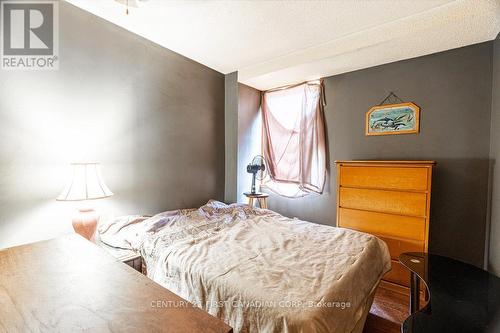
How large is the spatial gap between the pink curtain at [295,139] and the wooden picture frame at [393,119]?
0.59 m

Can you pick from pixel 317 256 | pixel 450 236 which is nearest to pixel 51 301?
pixel 317 256

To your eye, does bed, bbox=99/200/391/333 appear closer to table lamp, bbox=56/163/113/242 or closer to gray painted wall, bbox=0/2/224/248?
table lamp, bbox=56/163/113/242

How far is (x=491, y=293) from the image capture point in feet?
3.74

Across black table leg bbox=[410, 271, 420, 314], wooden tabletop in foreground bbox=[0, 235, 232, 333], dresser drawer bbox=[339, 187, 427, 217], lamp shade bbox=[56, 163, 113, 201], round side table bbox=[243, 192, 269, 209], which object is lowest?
black table leg bbox=[410, 271, 420, 314]

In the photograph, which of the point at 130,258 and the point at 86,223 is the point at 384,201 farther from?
the point at 86,223

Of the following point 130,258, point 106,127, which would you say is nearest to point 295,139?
point 106,127

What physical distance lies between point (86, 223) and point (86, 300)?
1181mm

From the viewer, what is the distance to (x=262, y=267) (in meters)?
1.28

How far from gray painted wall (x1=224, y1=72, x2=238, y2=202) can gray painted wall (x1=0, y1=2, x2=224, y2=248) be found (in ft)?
0.78

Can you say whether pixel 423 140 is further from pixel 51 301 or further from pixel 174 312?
pixel 51 301

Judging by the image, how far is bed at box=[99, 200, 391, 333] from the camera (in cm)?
99

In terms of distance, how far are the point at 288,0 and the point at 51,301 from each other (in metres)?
2.17

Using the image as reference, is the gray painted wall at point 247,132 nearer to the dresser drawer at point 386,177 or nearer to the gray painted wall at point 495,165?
the dresser drawer at point 386,177

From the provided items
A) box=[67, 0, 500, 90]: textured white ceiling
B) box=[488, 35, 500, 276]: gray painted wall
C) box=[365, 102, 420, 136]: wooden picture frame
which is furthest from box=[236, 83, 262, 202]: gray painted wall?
box=[488, 35, 500, 276]: gray painted wall
